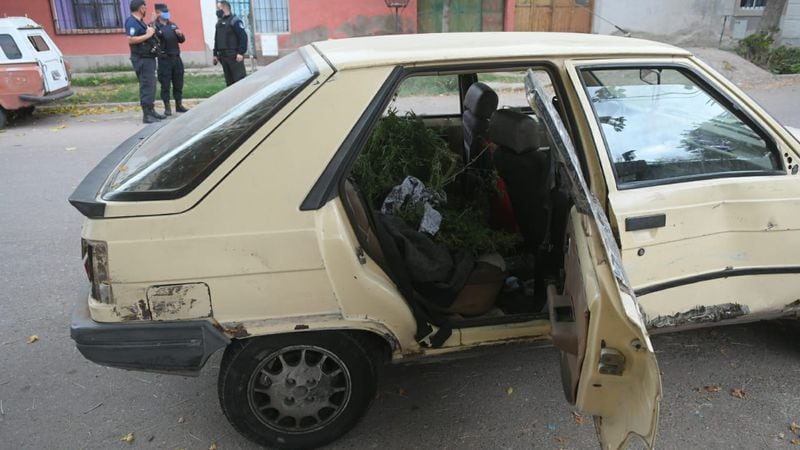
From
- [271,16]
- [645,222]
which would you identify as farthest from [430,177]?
[271,16]

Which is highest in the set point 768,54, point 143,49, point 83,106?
point 143,49

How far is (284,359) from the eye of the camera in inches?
101

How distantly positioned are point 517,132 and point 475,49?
78cm

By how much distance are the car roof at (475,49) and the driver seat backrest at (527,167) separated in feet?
1.69

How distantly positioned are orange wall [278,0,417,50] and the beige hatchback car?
1319 cm

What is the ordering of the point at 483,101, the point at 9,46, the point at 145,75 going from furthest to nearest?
the point at 145,75
the point at 9,46
the point at 483,101

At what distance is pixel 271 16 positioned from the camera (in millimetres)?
15766

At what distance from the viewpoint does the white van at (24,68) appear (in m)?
9.02

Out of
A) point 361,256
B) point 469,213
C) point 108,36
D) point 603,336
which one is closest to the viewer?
point 603,336

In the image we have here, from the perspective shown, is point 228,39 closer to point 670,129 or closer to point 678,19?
point 670,129

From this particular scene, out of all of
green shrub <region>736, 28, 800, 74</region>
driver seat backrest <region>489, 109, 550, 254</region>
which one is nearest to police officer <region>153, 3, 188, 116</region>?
driver seat backrest <region>489, 109, 550, 254</region>

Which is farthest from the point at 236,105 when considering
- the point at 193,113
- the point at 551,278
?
the point at 551,278

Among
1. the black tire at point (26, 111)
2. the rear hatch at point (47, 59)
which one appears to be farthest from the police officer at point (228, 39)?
the black tire at point (26, 111)

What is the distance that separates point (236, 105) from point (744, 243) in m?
2.40
